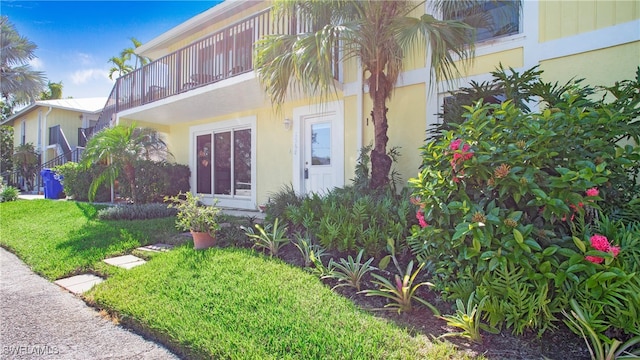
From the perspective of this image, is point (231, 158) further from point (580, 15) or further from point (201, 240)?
point (580, 15)

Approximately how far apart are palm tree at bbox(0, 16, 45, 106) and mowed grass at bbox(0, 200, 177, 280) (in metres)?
9.43

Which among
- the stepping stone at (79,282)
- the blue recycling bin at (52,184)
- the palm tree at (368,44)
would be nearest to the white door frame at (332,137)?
the palm tree at (368,44)

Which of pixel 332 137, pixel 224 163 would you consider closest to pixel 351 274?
pixel 332 137

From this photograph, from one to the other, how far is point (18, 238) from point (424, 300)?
7.56 meters

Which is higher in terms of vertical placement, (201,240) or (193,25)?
(193,25)

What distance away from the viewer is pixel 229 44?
7422 mm

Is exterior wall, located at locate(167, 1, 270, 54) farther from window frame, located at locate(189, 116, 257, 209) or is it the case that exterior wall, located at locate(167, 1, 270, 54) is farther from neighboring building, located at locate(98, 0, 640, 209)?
window frame, located at locate(189, 116, 257, 209)

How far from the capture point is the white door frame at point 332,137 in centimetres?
695

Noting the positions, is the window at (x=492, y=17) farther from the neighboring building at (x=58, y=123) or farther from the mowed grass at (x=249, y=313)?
the neighboring building at (x=58, y=123)

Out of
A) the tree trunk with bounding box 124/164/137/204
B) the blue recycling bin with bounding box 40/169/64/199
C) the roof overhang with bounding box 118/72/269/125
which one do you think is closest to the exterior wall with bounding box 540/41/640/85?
the roof overhang with bounding box 118/72/269/125

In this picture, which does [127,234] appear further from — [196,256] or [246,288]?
[246,288]

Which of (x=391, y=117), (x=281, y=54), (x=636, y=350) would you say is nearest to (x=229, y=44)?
(x=281, y=54)

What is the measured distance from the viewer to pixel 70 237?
5859 mm

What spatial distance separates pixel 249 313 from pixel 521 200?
2382 mm
